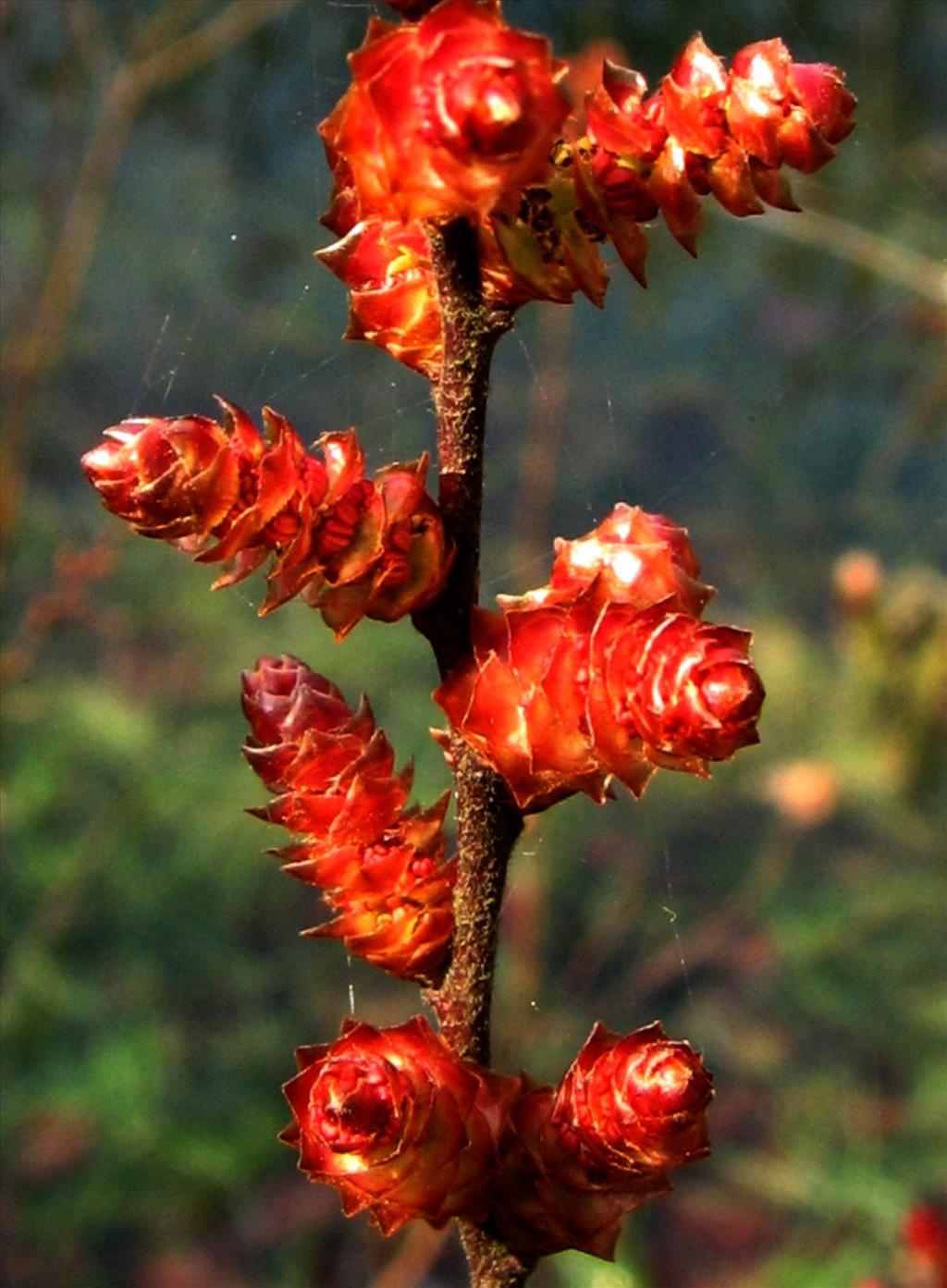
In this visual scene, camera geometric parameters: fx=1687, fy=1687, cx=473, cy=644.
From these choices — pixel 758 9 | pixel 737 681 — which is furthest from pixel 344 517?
pixel 758 9

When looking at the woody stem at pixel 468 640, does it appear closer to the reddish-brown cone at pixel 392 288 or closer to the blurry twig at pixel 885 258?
the reddish-brown cone at pixel 392 288

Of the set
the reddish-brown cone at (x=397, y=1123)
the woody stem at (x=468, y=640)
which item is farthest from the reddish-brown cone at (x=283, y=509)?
the reddish-brown cone at (x=397, y=1123)

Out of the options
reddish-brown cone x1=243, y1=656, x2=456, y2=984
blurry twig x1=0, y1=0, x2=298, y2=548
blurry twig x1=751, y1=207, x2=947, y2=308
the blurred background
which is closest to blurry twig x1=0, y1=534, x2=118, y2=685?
the blurred background

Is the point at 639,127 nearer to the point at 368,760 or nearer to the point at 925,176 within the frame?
the point at 368,760

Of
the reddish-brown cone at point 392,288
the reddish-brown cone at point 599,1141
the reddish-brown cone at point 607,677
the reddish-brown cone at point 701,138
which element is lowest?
the reddish-brown cone at point 599,1141

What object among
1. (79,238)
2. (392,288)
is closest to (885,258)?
(79,238)

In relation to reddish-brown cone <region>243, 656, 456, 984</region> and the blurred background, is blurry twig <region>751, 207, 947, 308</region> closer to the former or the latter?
the blurred background

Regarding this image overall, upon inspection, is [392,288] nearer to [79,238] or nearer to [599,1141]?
[599,1141]
